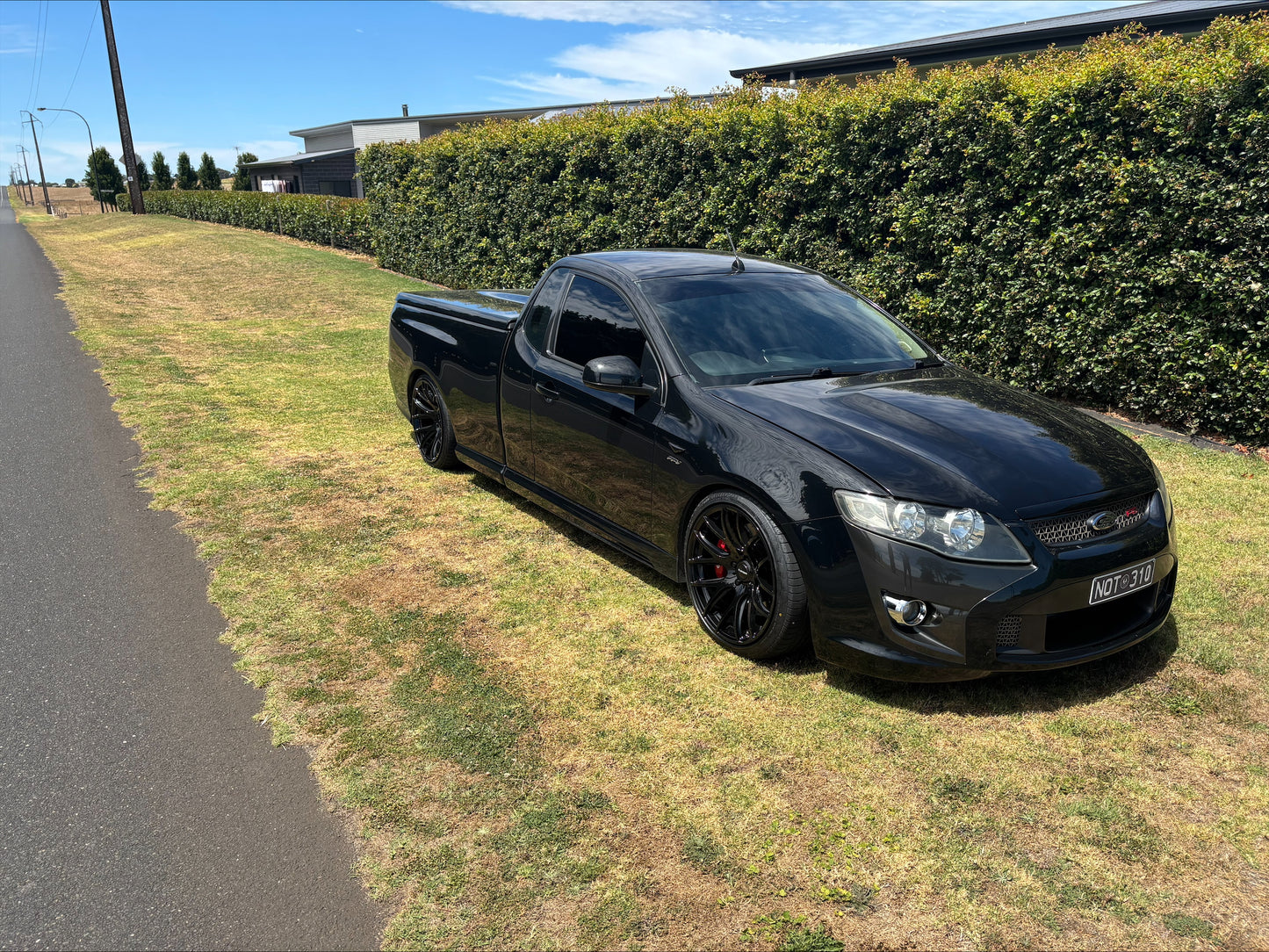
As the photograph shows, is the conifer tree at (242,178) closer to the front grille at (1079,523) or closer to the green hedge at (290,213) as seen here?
the green hedge at (290,213)

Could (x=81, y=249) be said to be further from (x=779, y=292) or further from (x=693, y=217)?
(x=779, y=292)

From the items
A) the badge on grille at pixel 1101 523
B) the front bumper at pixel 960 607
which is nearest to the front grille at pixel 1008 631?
the front bumper at pixel 960 607

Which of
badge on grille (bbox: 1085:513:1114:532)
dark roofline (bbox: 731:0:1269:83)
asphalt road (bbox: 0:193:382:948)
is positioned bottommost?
asphalt road (bbox: 0:193:382:948)

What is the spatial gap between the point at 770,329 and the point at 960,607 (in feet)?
6.62

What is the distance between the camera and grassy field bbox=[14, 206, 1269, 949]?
107 inches

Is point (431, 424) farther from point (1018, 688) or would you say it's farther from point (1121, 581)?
point (1121, 581)

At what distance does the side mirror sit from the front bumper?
1.25 metres

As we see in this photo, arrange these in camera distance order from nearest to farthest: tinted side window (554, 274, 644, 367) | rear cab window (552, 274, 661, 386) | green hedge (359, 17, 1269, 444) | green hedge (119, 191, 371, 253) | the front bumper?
the front bumper, rear cab window (552, 274, 661, 386), tinted side window (554, 274, 644, 367), green hedge (359, 17, 1269, 444), green hedge (119, 191, 371, 253)

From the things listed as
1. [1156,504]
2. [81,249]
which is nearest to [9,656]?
[1156,504]

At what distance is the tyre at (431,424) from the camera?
22.4 feet

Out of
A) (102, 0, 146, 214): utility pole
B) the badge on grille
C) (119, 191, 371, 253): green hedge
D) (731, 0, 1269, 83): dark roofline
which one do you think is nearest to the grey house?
(119, 191, 371, 253): green hedge

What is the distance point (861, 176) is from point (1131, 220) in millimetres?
2897

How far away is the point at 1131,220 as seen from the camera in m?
7.57

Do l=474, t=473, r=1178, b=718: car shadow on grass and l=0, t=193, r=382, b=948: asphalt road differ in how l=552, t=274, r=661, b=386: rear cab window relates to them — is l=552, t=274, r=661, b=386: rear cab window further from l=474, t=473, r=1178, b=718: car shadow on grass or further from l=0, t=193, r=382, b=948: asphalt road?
l=0, t=193, r=382, b=948: asphalt road
